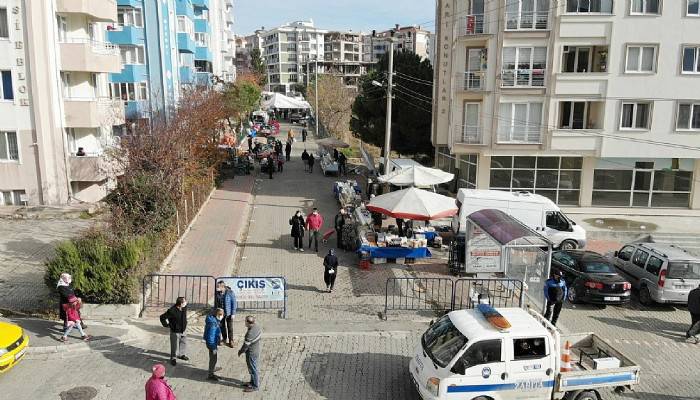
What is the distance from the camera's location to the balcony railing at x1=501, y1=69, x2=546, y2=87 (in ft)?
89.6

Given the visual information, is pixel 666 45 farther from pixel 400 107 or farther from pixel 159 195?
pixel 159 195


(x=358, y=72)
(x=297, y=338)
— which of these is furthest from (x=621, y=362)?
(x=358, y=72)

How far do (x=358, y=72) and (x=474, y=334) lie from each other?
136 metres

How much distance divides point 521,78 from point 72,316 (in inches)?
896

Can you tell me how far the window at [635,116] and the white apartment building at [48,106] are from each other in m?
25.0

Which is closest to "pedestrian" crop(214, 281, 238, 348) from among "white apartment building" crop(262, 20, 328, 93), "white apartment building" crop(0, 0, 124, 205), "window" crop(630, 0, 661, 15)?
"white apartment building" crop(0, 0, 124, 205)

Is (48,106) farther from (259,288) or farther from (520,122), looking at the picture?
(520,122)

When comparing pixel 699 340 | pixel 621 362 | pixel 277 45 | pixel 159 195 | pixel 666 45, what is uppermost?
pixel 277 45

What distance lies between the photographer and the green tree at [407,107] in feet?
124

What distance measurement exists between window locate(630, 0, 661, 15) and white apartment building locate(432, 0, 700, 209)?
0.06m

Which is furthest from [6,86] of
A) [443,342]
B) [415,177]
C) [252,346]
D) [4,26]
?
[443,342]

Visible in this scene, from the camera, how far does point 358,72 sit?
141750mm

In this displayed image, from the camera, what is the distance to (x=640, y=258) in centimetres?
1741

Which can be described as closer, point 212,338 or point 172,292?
point 212,338
